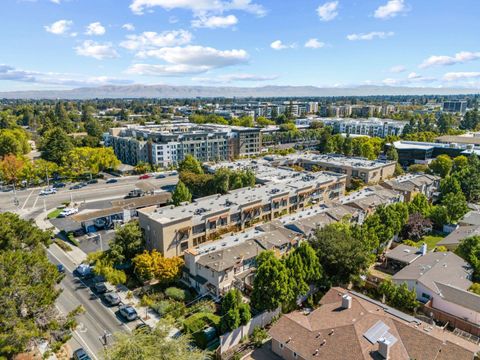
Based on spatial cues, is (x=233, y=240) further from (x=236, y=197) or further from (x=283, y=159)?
(x=283, y=159)

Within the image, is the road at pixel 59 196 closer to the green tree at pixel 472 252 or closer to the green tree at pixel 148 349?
the green tree at pixel 148 349

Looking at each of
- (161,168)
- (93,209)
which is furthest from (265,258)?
(161,168)

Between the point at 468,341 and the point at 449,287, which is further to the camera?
the point at 449,287

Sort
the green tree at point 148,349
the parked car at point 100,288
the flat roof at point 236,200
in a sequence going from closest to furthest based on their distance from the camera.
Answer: the green tree at point 148,349, the parked car at point 100,288, the flat roof at point 236,200

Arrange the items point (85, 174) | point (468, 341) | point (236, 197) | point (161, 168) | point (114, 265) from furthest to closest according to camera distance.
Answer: point (161, 168)
point (85, 174)
point (236, 197)
point (114, 265)
point (468, 341)

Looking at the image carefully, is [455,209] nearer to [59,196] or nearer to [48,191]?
[59,196]

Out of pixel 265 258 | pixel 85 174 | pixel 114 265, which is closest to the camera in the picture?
pixel 265 258

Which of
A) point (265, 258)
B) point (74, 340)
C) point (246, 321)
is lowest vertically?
point (74, 340)

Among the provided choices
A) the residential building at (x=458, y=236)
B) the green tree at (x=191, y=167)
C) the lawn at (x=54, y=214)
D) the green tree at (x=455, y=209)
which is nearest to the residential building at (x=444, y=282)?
the residential building at (x=458, y=236)
